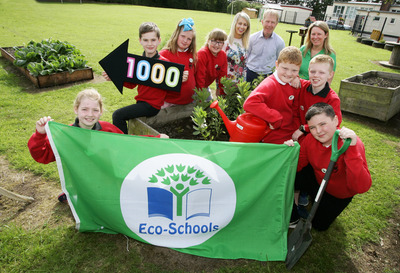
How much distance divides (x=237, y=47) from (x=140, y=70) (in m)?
2.21

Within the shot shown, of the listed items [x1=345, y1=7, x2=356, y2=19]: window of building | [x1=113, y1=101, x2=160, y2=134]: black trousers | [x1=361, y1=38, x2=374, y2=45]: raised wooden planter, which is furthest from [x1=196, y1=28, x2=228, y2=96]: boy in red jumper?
[x1=345, y1=7, x2=356, y2=19]: window of building

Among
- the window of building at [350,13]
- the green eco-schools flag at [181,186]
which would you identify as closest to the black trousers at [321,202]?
the green eco-schools flag at [181,186]

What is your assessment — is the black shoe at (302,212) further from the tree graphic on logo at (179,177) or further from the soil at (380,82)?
the soil at (380,82)

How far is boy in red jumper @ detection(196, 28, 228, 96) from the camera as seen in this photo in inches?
162

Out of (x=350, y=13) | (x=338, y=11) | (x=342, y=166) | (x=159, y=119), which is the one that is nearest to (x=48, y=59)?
(x=159, y=119)

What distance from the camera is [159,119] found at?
421 cm

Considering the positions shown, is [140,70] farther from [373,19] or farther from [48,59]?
[373,19]

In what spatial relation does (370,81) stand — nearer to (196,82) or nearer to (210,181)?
(196,82)

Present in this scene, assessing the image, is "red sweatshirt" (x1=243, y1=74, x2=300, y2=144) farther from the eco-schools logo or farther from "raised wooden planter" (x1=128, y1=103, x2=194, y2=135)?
"raised wooden planter" (x1=128, y1=103, x2=194, y2=135)

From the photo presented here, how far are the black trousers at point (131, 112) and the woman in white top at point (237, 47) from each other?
1.69 meters

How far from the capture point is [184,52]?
160 inches

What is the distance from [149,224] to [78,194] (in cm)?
76

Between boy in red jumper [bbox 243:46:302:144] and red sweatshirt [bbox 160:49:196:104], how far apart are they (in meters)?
1.44

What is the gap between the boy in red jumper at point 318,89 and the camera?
302cm
